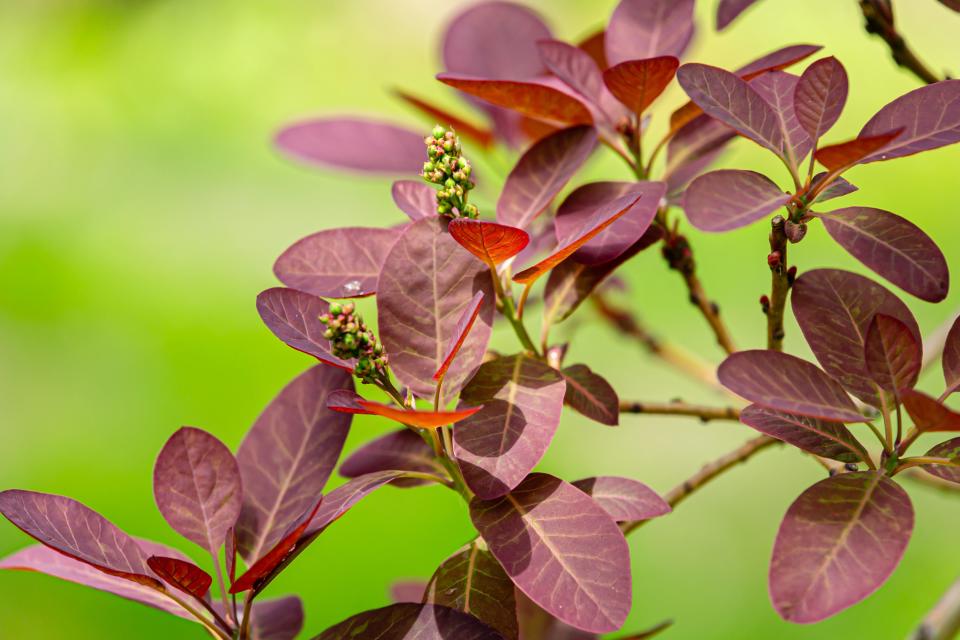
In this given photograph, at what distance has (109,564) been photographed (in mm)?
496

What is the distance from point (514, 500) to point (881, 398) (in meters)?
0.21

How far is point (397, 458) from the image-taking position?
0.60m

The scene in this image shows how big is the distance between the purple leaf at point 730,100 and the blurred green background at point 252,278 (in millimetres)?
707

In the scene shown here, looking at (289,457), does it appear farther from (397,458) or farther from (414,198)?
(414,198)

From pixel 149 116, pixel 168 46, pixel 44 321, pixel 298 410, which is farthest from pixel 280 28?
pixel 298 410

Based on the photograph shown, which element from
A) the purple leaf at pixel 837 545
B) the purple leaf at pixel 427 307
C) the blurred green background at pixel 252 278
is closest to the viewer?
the purple leaf at pixel 837 545

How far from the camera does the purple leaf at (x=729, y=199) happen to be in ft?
1.62

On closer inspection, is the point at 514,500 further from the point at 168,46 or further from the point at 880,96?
the point at 168,46

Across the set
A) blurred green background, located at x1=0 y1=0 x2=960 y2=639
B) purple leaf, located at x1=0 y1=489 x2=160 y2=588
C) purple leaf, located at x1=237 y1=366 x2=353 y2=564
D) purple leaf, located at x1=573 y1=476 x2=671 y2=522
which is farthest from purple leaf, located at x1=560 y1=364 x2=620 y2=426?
blurred green background, located at x1=0 y1=0 x2=960 y2=639

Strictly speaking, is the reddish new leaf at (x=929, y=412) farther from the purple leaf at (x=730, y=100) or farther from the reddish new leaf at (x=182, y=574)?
the reddish new leaf at (x=182, y=574)

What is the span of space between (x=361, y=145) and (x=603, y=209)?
39cm

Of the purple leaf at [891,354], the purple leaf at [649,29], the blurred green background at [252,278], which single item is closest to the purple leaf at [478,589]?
the purple leaf at [891,354]

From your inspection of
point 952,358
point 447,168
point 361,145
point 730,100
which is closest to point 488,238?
point 447,168

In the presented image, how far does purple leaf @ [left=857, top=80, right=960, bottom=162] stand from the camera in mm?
478
